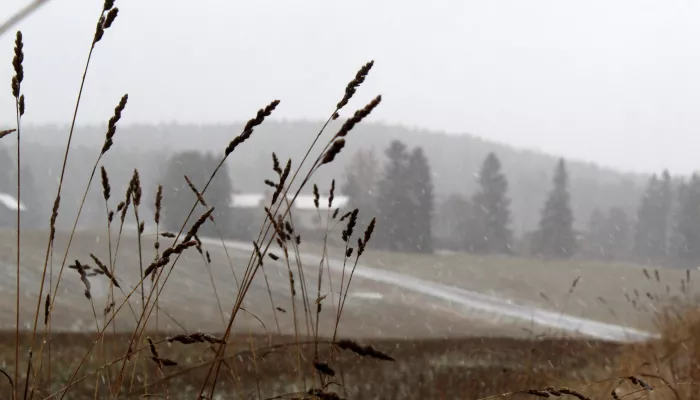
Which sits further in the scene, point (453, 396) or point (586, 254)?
point (586, 254)

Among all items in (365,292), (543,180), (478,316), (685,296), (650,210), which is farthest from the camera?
(543,180)

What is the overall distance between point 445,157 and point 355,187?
6.53 m

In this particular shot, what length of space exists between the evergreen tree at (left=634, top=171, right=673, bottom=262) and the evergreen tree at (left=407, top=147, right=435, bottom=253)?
7.78m

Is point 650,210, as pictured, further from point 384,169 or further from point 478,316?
point 478,316

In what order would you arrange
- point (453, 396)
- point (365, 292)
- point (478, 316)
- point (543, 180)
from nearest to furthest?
point (453, 396), point (478, 316), point (365, 292), point (543, 180)

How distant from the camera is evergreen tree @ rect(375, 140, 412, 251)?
1939 centimetres

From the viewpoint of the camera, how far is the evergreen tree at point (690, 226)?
1917 centimetres

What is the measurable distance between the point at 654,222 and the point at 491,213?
5.75 m

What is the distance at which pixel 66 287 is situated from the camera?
768cm

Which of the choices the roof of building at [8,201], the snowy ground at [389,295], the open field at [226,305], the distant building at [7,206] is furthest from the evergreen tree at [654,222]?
the roof of building at [8,201]

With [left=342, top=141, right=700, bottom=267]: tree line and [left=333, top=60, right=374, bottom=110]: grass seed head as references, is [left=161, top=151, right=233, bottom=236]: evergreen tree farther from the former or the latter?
[left=333, top=60, right=374, bottom=110]: grass seed head

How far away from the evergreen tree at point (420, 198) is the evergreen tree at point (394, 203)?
0.17m

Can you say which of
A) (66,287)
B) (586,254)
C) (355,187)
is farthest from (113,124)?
(586,254)

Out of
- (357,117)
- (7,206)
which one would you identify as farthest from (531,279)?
(7,206)
